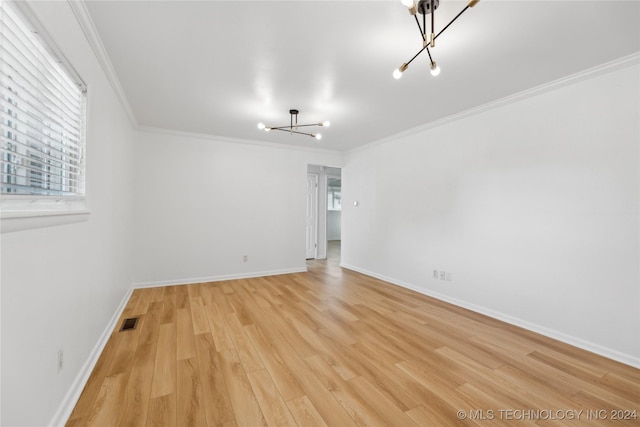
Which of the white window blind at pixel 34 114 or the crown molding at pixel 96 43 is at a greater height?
the crown molding at pixel 96 43

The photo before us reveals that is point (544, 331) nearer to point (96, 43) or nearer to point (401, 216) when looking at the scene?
point (401, 216)

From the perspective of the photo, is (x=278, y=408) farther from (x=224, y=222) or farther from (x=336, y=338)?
(x=224, y=222)

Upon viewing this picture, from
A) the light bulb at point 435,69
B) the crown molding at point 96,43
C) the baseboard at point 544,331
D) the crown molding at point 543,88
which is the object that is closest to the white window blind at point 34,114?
the crown molding at point 96,43

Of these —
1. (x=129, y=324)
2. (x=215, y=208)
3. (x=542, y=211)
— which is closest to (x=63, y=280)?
→ (x=129, y=324)

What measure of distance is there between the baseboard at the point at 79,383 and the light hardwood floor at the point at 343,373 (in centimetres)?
4

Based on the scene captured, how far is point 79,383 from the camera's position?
1772mm

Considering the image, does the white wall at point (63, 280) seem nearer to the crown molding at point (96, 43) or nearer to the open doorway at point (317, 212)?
the crown molding at point (96, 43)

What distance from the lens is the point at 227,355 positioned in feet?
7.36

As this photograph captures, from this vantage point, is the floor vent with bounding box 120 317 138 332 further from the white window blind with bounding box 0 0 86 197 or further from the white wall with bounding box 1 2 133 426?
the white window blind with bounding box 0 0 86 197

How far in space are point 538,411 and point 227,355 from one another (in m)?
2.22

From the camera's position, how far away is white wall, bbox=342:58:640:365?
2287mm

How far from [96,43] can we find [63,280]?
173cm

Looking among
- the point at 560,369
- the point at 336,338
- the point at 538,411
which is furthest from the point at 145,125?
the point at 560,369

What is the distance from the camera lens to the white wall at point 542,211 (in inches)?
90.0
